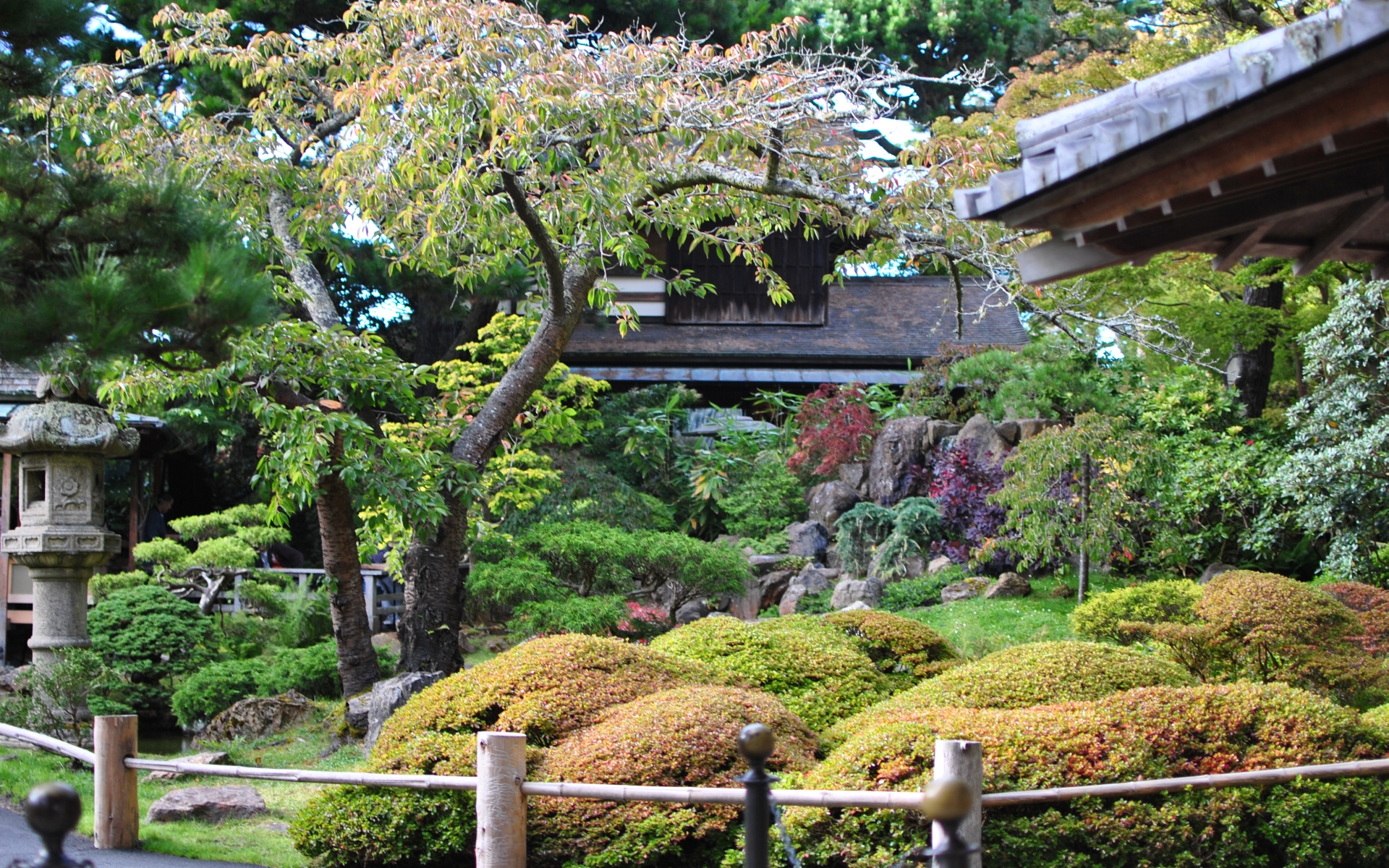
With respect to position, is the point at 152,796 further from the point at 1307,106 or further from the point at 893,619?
the point at 1307,106

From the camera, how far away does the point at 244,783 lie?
7.79 metres

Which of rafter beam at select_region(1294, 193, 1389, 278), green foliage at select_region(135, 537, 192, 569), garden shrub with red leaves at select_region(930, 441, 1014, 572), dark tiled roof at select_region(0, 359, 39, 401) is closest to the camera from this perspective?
rafter beam at select_region(1294, 193, 1389, 278)

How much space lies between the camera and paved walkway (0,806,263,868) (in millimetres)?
5445

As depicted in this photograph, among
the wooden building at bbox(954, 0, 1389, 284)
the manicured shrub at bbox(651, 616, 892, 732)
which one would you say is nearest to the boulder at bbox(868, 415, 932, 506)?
the manicured shrub at bbox(651, 616, 892, 732)

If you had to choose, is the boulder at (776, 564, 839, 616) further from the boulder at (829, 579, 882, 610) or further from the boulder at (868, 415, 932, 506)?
the boulder at (868, 415, 932, 506)

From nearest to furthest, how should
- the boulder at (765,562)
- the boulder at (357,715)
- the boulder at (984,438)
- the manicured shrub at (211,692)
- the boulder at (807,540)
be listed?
1. the boulder at (357,715)
2. the manicured shrub at (211,692)
3. the boulder at (765,562)
4. the boulder at (984,438)
5. the boulder at (807,540)

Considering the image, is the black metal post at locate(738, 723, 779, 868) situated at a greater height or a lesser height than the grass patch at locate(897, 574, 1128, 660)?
greater

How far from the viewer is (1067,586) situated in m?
12.8

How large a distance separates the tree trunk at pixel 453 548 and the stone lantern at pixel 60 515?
266cm

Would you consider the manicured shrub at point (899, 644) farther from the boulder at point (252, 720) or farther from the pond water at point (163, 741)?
the pond water at point (163, 741)

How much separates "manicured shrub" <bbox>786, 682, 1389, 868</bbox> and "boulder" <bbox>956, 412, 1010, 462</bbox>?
947 centimetres

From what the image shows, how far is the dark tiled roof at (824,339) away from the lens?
60.3ft

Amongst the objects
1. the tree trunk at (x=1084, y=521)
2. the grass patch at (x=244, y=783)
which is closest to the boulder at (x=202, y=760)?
the grass patch at (x=244, y=783)

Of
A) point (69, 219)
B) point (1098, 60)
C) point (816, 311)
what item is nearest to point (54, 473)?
point (69, 219)
